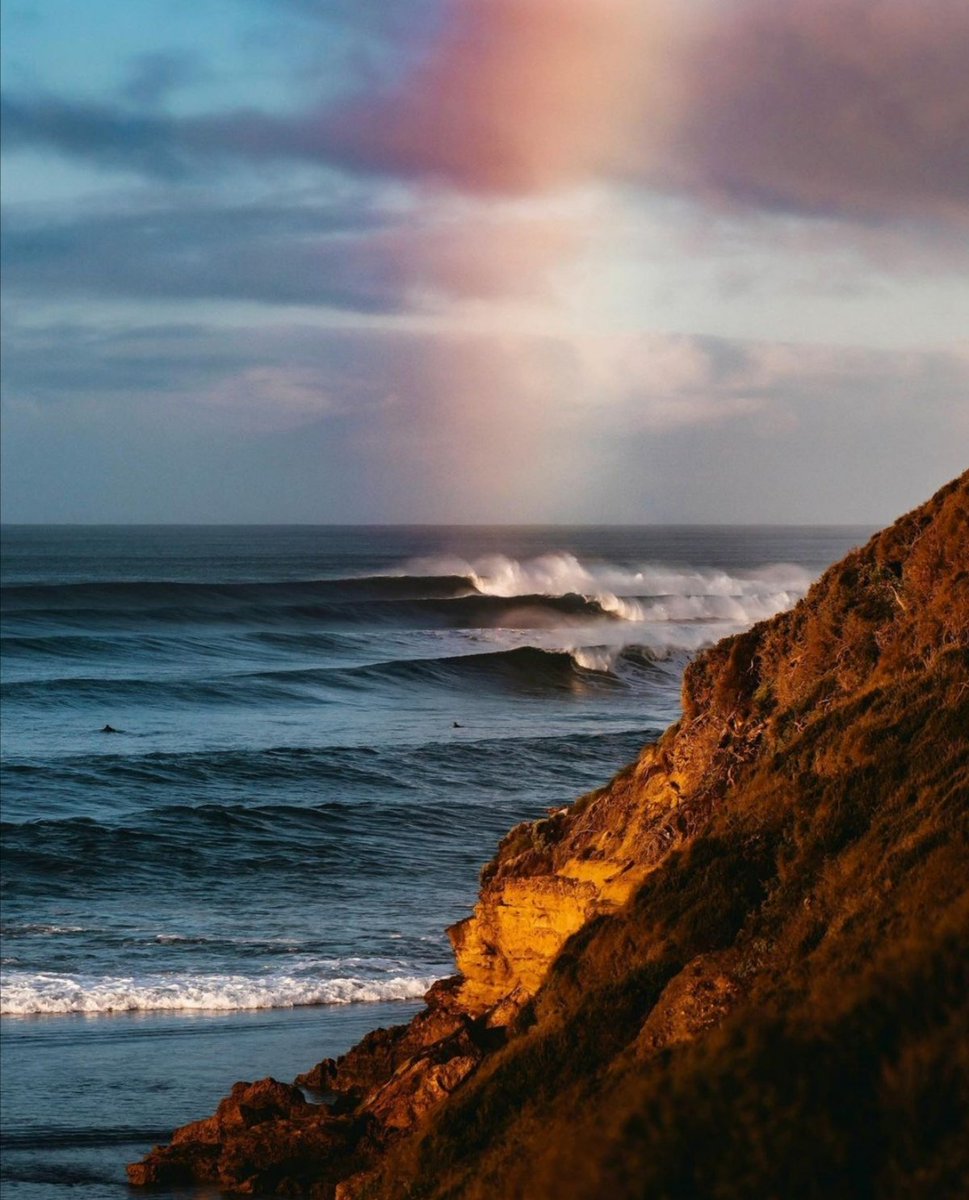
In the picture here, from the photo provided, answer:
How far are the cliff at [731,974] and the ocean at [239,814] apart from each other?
2.71m

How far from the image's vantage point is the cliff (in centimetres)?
505

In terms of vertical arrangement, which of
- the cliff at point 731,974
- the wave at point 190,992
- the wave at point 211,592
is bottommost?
the wave at point 190,992

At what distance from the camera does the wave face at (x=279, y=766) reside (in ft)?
62.6

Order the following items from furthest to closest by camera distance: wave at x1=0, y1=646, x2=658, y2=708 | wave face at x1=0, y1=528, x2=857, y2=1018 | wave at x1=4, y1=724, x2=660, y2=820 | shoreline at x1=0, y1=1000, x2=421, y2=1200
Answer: wave at x1=0, y1=646, x2=658, y2=708 → wave at x1=4, y1=724, x2=660, y2=820 → wave face at x1=0, y1=528, x2=857, y2=1018 → shoreline at x1=0, y1=1000, x2=421, y2=1200

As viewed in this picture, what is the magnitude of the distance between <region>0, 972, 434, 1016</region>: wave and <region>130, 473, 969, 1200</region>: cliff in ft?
12.3

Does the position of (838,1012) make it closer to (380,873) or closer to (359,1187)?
(359,1187)

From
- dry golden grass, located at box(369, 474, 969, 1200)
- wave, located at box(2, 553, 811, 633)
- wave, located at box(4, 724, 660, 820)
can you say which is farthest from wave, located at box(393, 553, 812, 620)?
dry golden grass, located at box(369, 474, 969, 1200)

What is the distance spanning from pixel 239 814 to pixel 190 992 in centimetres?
1100

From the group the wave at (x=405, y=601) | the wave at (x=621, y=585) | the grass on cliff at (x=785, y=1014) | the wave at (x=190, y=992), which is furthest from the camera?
the wave at (x=621, y=585)

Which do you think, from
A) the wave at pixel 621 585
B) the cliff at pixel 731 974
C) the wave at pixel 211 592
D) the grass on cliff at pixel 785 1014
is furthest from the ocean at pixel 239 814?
the wave at pixel 621 585

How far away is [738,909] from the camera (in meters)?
9.05

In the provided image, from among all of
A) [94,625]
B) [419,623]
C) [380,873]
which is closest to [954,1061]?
[380,873]

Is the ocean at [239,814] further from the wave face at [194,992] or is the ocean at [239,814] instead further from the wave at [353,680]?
the wave at [353,680]

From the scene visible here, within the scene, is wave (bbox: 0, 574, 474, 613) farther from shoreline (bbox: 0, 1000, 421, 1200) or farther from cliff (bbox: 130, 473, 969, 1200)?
cliff (bbox: 130, 473, 969, 1200)
